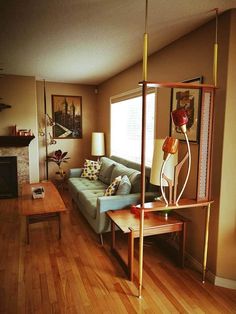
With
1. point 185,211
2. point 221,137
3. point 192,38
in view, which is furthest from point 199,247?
point 192,38

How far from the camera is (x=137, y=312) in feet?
6.64

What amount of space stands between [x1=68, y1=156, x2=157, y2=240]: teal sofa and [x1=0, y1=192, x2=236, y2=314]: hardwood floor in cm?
38

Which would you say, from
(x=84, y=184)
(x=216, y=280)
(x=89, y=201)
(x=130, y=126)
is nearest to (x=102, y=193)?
(x=89, y=201)

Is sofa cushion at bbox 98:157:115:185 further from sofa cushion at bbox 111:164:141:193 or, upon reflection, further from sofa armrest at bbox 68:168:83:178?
sofa armrest at bbox 68:168:83:178

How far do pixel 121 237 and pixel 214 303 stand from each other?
→ 149 centimetres

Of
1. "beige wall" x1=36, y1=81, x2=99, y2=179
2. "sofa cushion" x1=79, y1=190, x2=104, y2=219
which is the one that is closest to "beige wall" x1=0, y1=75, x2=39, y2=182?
"beige wall" x1=36, y1=81, x2=99, y2=179

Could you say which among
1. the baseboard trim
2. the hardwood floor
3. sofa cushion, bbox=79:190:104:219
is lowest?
the hardwood floor

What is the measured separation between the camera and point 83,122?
611cm

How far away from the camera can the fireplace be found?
5121 millimetres

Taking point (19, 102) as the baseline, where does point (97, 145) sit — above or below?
below

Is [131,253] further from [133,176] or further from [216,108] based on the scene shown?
[216,108]

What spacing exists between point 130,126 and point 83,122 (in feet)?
6.44

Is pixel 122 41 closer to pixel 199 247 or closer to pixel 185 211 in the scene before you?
pixel 185 211

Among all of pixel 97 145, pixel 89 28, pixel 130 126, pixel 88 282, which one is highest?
pixel 89 28
